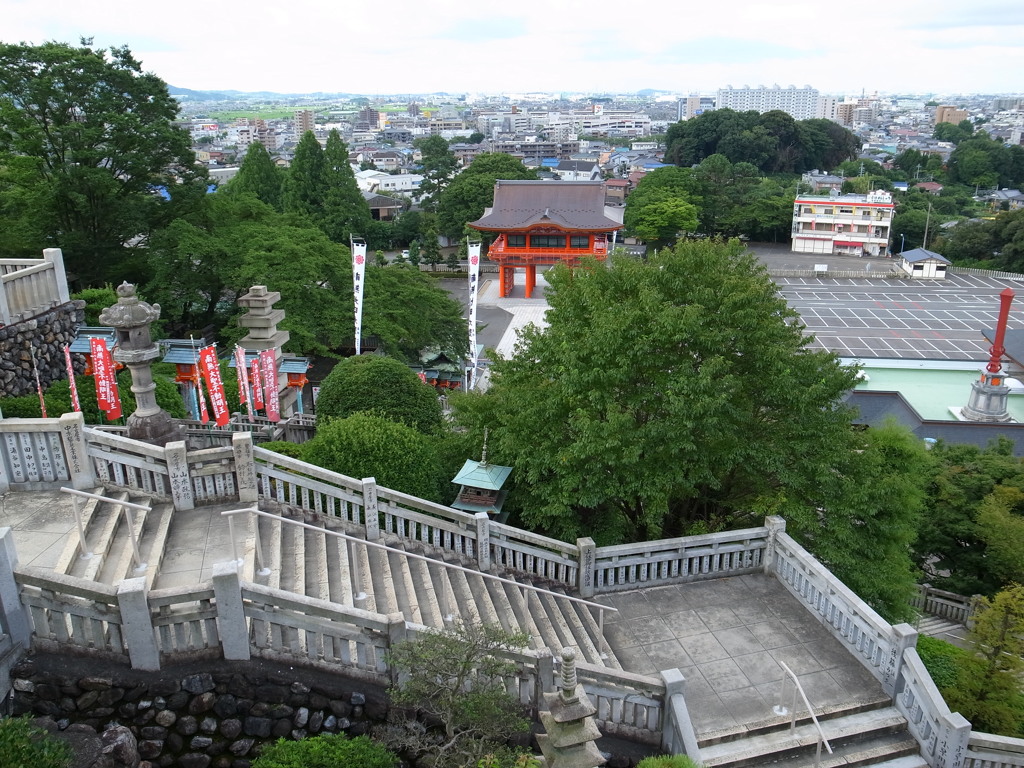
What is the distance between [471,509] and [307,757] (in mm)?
5871

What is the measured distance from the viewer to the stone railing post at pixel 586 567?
11.2 m

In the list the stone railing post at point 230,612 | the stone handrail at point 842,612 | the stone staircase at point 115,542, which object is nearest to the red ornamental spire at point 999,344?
the stone handrail at point 842,612

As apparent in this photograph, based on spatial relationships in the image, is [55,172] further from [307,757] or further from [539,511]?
[307,757]

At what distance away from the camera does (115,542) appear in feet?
30.7

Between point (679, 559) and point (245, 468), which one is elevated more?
point (245, 468)

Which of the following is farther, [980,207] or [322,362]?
[980,207]

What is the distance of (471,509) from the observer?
12.6 m

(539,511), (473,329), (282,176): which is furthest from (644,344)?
(282,176)

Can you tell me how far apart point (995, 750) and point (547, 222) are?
1622 inches

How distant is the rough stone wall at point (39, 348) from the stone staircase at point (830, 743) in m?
14.4

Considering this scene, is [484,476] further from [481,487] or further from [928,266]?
[928,266]

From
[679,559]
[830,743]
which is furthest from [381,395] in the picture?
[830,743]

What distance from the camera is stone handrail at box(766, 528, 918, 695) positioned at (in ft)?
30.7

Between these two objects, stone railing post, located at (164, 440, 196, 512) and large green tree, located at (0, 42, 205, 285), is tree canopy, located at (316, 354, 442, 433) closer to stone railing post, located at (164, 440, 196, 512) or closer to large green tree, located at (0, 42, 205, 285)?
stone railing post, located at (164, 440, 196, 512)
